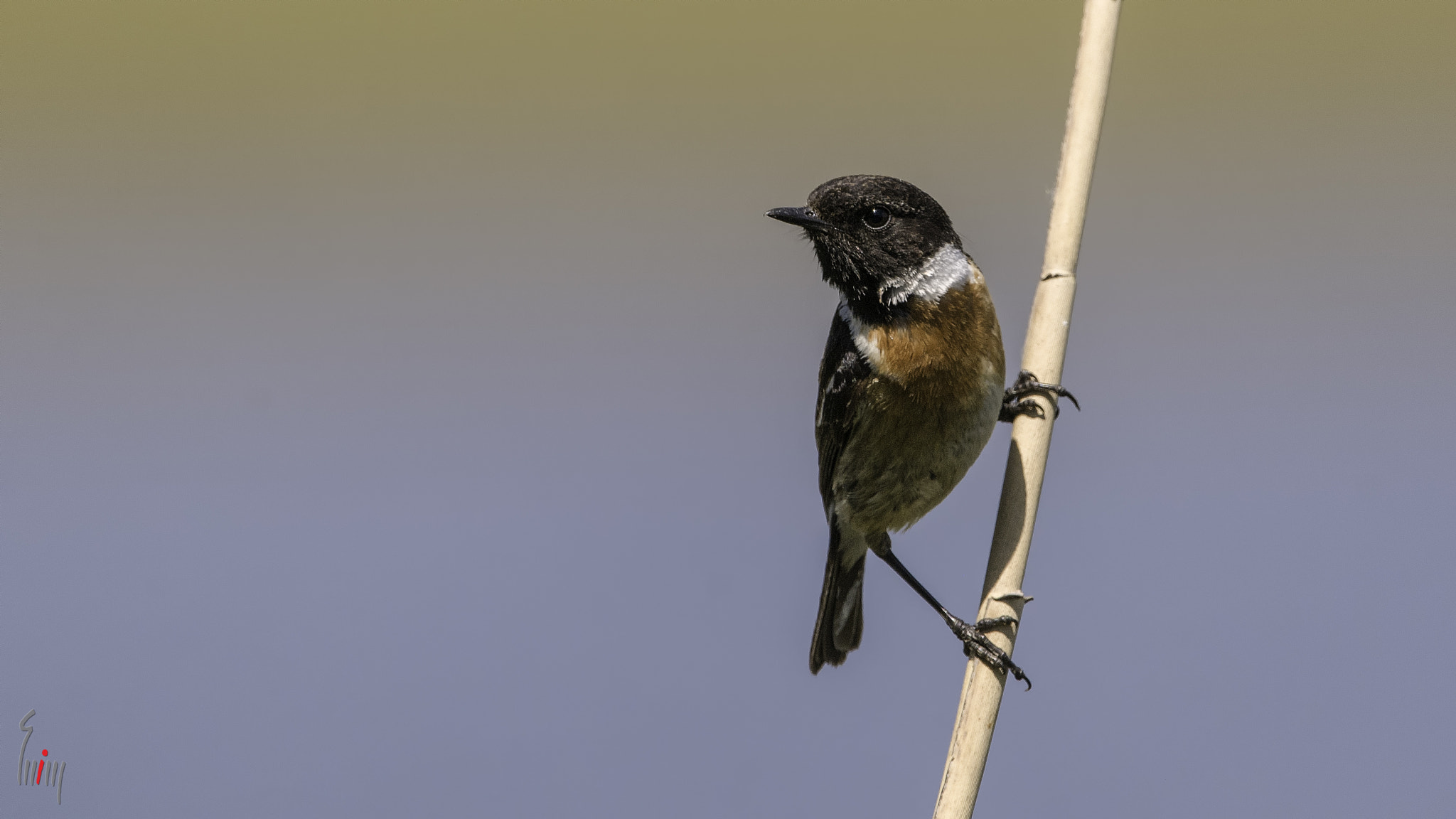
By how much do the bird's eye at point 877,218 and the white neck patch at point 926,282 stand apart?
16 centimetres

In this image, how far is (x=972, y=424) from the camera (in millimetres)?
3271

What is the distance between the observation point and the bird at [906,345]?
322cm

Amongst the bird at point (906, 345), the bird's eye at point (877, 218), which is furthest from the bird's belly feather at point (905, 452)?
the bird's eye at point (877, 218)

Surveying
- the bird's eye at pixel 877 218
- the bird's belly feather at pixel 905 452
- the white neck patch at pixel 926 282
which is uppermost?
the bird's eye at pixel 877 218

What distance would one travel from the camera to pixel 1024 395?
3.18 meters

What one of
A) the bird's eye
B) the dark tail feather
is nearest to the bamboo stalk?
the bird's eye

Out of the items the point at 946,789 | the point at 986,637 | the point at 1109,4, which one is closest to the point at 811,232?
the point at 1109,4

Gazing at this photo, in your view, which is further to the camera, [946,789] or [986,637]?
[986,637]

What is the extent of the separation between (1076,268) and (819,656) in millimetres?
2002

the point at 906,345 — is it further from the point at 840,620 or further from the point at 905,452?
the point at 840,620

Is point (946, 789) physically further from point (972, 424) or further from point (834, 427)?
point (834, 427)

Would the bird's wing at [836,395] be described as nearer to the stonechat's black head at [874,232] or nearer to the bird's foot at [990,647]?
the stonechat's black head at [874,232]

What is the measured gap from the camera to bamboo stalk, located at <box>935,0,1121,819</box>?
2.43 m

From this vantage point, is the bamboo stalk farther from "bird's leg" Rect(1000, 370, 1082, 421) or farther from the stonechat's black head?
the stonechat's black head
